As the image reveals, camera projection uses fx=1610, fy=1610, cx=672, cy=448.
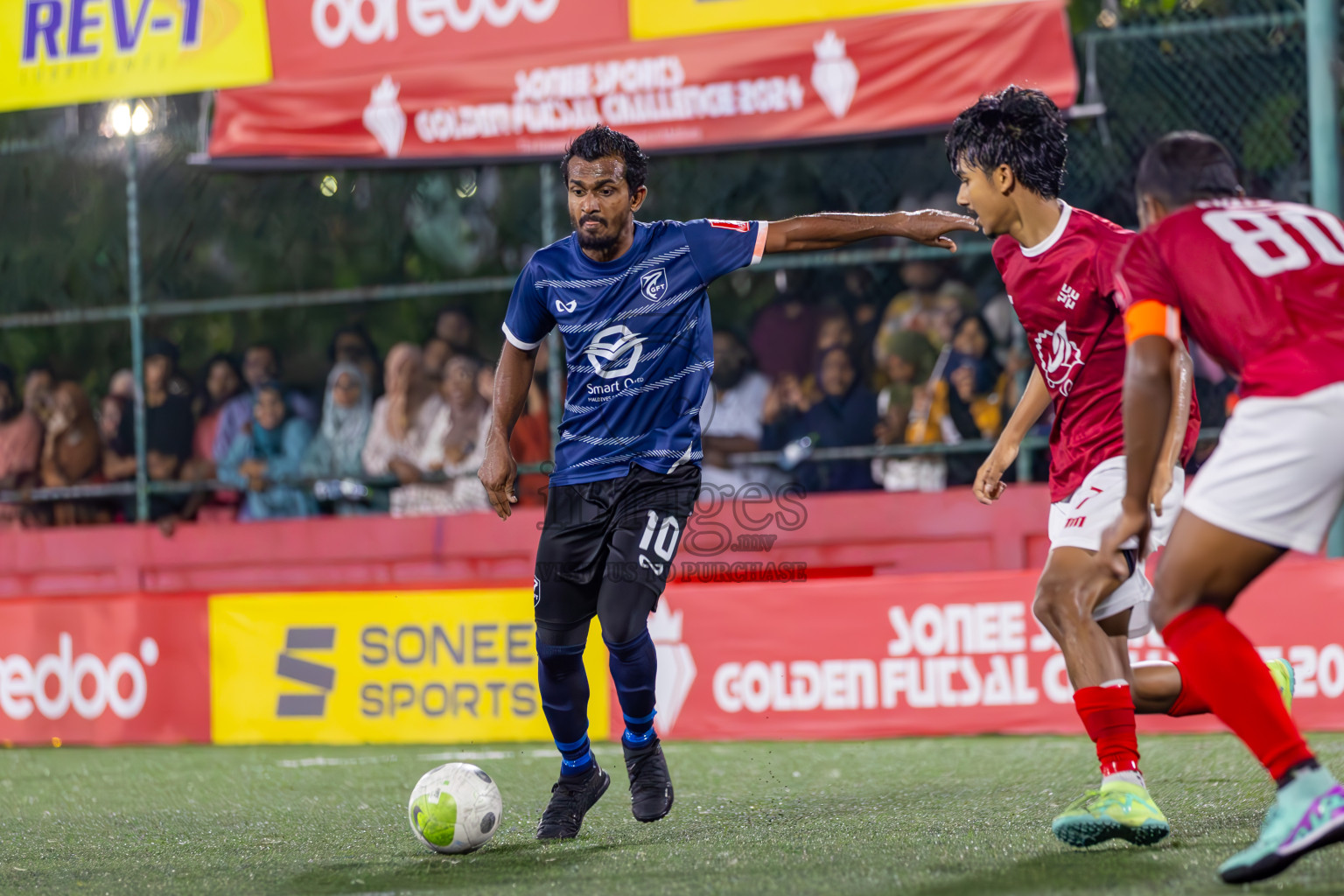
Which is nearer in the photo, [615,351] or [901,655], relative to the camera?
[615,351]

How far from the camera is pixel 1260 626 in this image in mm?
8102

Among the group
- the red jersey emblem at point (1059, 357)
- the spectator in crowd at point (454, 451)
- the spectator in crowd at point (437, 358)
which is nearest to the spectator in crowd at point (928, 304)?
the spectator in crowd at point (454, 451)

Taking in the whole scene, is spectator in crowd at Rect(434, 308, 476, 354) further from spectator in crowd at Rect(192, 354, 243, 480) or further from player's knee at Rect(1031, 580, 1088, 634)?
player's knee at Rect(1031, 580, 1088, 634)

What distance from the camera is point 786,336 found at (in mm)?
10734

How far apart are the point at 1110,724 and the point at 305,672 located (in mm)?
5929

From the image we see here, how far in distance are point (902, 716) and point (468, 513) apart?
10.3 feet

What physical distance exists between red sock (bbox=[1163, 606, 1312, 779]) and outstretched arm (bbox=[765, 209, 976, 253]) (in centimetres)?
167

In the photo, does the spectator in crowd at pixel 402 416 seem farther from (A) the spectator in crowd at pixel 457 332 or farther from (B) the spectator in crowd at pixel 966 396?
(B) the spectator in crowd at pixel 966 396

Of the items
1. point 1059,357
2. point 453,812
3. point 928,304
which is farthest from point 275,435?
point 1059,357

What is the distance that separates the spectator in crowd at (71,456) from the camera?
11883mm

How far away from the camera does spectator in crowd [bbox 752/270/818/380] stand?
10.6 meters

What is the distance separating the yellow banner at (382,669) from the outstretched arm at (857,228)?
13.5 ft

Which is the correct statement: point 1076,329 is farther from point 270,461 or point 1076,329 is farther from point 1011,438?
point 270,461

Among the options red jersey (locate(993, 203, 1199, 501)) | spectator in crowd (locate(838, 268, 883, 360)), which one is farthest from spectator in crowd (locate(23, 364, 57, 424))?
red jersey (locate(993, 203, 1199, 501))
